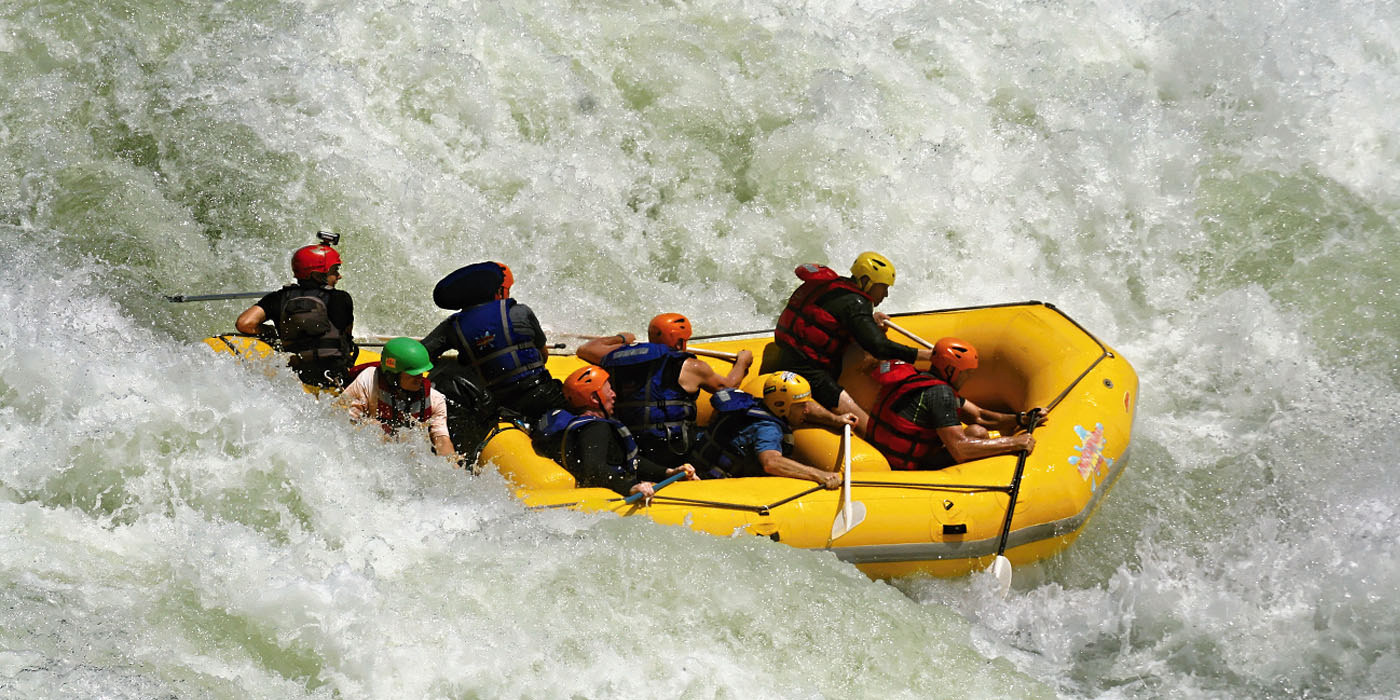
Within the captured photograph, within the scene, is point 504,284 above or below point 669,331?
above

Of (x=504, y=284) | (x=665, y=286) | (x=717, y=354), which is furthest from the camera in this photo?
(x=665, y=286)

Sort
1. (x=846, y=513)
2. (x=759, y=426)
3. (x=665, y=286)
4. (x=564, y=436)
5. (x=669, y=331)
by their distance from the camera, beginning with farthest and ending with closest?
(x=665, y=286)
(x=669, y=331)
(x=759, y=426)
(x=564, y=436)
(x=846, y=513)

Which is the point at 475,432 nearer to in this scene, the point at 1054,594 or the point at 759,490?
the point at 759,490

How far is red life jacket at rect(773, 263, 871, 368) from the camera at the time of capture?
631 cm

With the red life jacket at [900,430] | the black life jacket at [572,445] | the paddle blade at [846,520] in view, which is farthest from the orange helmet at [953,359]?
the black life jacket at [572,445]

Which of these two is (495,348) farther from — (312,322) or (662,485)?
(662,485)

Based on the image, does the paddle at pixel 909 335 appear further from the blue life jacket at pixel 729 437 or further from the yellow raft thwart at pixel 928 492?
the blue life jacket at pixel 729 437

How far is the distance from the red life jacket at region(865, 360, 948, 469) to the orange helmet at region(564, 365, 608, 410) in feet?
4.33

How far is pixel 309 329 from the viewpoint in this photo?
19.6 ft

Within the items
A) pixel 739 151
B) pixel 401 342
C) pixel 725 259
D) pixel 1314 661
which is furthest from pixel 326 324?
pixel 1314 661

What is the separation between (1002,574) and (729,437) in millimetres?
1364

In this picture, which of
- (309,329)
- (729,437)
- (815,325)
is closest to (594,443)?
(729,437)

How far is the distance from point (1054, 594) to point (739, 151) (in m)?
4.32

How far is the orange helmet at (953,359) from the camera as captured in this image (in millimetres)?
6172
